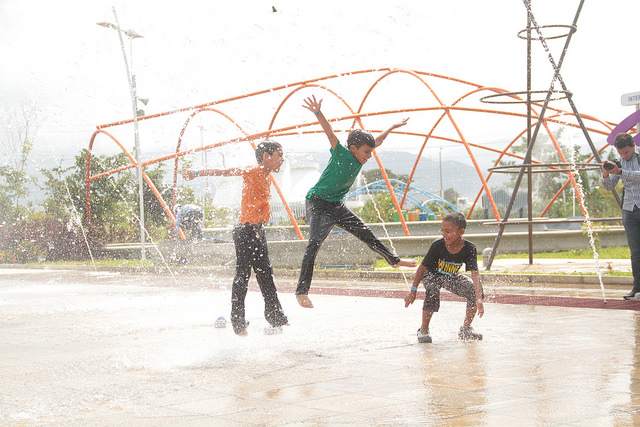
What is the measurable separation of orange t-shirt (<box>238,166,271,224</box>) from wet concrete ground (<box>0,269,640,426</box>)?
1073mm

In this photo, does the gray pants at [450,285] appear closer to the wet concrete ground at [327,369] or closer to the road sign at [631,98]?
the wet concrete ground at [327,369]

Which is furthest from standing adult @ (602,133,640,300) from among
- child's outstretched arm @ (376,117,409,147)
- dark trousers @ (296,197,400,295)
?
dark trousers @ (296,197,400,295)

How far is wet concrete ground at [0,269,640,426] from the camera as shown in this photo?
377 centimetres

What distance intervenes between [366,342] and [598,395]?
256 cm

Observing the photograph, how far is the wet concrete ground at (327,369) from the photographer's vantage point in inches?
149

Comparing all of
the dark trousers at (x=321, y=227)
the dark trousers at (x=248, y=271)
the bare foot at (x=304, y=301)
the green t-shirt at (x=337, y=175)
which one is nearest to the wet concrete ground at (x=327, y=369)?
the dark trousers at (x=248, y=271)

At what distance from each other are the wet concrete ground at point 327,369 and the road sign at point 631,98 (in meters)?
4.31

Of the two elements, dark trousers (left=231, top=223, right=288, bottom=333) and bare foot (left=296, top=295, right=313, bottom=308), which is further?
dark trousers (left=231, top=223, right=288, bottom=333)

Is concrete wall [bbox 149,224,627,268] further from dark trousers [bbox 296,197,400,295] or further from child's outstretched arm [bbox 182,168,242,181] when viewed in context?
child's outstretched arm [bbox 182,168,242,181]

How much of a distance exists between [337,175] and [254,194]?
29.3 inches

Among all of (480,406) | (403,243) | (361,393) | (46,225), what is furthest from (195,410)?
(46,225)

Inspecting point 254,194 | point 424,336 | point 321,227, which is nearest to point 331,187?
point 321,227

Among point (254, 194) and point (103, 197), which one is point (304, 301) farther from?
point (103, 197)

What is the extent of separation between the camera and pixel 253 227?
21.7 feet
